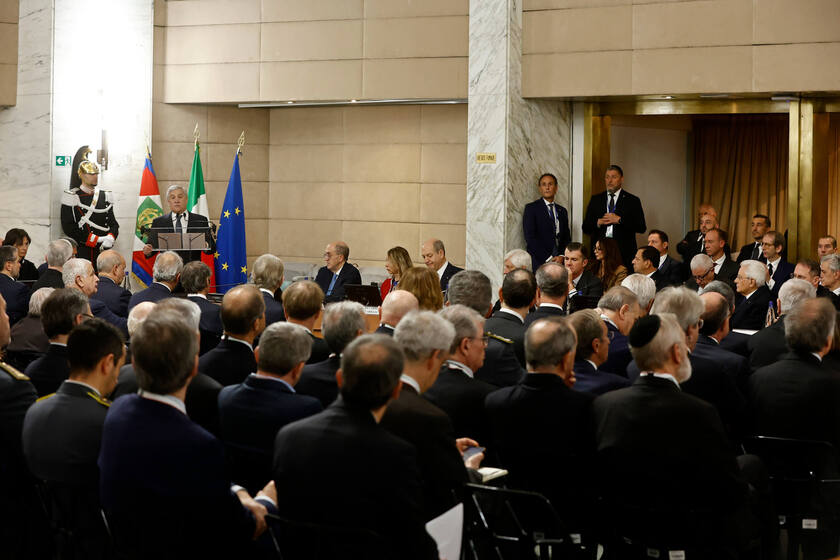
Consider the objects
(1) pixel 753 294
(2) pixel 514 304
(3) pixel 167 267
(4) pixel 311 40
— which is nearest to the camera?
(2) pixel 514 304

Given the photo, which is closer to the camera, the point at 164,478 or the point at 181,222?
the point at 164,478

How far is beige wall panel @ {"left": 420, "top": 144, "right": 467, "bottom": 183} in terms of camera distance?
487 inches

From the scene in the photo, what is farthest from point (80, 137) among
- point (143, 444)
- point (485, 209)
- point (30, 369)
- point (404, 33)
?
point (143, 444)

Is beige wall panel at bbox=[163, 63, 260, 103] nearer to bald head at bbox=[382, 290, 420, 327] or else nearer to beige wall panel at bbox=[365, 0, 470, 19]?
beige wall panel at bbox=[365, 0, 470, 19]

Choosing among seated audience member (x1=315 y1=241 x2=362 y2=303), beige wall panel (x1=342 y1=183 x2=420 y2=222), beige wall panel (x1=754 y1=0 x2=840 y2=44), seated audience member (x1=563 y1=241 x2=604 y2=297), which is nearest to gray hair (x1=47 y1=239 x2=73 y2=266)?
seated audience member (x1=315 y1=241 x2=362 y2=303)

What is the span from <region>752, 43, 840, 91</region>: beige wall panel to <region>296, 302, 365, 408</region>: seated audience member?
6.65 m

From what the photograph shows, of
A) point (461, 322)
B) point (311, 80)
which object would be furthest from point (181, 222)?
point (461, 322)

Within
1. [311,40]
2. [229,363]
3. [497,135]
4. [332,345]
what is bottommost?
[229,363]

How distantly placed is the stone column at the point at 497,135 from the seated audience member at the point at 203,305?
14.5ft

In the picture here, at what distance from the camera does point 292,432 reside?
3.22m

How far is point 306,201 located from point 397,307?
8218 mm

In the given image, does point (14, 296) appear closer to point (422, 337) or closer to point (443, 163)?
point (422, 337)

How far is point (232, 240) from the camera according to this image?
12.1 meters

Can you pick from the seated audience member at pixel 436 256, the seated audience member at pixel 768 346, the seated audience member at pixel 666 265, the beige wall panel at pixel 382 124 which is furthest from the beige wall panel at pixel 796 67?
the seated audience member at pixel 768 346
